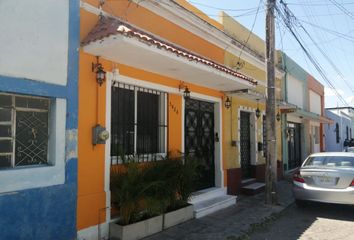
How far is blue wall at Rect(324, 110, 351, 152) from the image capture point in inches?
1001

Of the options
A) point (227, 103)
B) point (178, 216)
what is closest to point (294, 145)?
point (227, 103)

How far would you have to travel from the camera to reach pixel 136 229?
18.8 ft

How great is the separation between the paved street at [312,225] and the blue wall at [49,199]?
131 inches

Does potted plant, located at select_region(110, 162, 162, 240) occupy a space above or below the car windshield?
below

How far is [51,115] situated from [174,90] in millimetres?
3313

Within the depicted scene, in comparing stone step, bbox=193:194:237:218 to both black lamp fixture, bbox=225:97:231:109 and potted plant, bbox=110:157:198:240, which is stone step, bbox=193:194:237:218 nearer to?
potted plant, bbox=110:157:198:240

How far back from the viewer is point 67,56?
5.22 meters

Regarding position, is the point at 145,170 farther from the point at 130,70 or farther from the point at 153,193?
the point at 130,70

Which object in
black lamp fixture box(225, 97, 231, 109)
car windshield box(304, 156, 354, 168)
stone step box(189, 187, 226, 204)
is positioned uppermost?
black lamp fixture box(225, 97, 231, 109)

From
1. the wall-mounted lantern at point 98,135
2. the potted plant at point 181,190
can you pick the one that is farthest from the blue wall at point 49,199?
the potted plant at point 181,190

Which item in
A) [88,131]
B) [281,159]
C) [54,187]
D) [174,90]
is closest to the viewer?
[54,187]

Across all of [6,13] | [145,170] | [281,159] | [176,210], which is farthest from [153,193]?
[281,159]

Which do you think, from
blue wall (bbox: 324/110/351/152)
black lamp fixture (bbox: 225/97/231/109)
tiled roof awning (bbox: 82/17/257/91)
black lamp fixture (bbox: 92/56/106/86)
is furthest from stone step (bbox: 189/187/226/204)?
blue wall (bbox: 324/110/351/152)

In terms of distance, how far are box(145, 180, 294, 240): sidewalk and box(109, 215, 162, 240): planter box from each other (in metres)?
0.13
